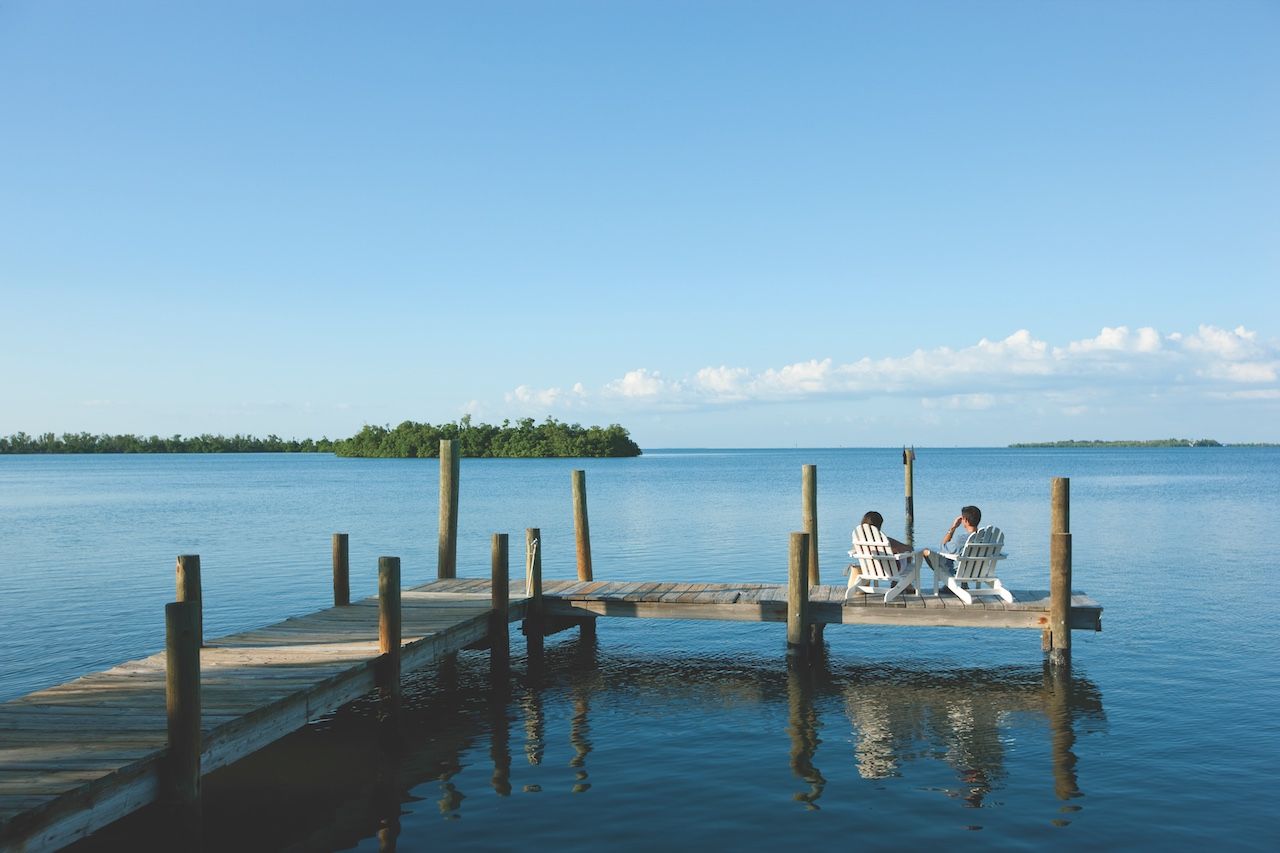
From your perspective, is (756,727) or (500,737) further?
(756,727)

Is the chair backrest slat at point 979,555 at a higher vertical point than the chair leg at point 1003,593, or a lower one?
higher

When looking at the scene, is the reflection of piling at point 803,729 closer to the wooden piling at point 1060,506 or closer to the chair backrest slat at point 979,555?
the chair backrest slat at point 979,555

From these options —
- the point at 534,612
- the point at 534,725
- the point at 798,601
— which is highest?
the point at 798,601

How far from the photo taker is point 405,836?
878cm

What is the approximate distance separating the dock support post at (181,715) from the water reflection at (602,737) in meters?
0.61

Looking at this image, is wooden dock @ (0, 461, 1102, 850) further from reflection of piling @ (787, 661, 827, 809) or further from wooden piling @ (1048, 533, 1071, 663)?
reflection of piling @ (787, 661, 827, 809)

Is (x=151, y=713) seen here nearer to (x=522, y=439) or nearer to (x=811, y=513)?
(x=811, y=513)

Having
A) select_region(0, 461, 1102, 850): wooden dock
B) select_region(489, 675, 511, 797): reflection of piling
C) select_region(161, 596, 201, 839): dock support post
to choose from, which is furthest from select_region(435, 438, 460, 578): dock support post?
select_region(161, 596, 201, 839): dock support post

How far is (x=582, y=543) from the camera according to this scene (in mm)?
17672

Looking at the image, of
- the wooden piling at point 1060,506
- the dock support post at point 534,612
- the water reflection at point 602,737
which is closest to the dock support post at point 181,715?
the water reflection at point 602,737

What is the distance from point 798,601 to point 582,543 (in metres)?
5.07

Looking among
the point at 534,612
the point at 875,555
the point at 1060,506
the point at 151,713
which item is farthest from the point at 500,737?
the point at 1060,506

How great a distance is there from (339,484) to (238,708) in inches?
3020

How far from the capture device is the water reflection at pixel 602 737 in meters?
9.38
